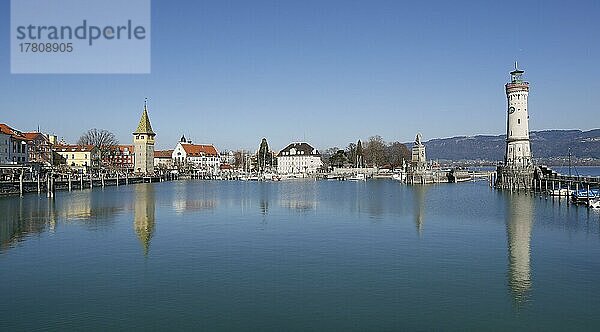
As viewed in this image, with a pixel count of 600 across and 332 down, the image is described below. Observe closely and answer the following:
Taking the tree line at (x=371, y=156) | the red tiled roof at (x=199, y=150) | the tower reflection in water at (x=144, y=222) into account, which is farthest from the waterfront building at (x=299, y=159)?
the tower reflection in water at (x=144, y=222)

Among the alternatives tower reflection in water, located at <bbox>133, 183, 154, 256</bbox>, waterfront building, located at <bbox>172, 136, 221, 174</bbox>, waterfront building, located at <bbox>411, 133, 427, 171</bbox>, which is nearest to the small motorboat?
waterfront building, located at <bbox>411, 133, 427, 171</bbox>

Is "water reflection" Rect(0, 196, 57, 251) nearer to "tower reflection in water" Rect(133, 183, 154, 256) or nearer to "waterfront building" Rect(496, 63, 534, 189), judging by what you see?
"tower reflection in water" Rect(133, 183, 154, 256)

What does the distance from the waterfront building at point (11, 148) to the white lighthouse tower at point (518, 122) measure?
6041cm

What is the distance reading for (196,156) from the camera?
15388 cm

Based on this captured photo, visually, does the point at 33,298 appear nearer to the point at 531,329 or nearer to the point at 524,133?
the point at 531,329

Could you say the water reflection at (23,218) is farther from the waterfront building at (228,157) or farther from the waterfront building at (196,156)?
the waterfront building at (228,157)

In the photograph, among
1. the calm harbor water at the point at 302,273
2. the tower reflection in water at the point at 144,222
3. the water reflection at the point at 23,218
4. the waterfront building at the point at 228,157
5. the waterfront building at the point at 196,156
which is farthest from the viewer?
the waterfront building at the point at 228,157

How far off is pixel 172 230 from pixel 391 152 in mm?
123492

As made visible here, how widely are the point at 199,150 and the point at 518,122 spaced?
109 meters

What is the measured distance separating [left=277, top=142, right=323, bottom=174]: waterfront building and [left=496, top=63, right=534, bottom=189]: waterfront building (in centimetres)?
7594

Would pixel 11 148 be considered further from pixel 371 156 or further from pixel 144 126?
pixel 371 156

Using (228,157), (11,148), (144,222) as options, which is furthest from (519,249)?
(228,157)

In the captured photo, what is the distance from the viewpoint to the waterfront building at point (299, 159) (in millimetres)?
136562

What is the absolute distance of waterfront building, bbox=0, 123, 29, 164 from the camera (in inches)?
2697
